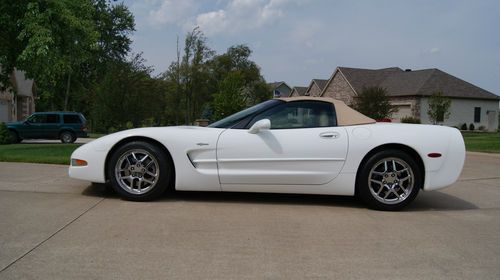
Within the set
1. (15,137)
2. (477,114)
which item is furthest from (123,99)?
(477,114)

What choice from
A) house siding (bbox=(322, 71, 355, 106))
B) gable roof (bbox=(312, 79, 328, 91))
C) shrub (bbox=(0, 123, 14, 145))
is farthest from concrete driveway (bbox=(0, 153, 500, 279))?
gable roof (bbox=(312, 79, 328, 91))

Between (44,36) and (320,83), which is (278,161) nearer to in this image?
(44,36)

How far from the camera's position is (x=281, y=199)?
6016mm

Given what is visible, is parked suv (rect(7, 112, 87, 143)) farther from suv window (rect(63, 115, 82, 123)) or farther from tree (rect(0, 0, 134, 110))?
tree (rect(0, 0, 134, 110))

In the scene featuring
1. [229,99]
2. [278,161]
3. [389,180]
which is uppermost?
[229,99]

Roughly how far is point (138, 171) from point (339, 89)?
1821 inches

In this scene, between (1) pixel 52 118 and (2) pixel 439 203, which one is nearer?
(2) pixel 439 203

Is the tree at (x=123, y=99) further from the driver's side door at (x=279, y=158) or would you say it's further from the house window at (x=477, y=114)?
the house window at (x=477, y=114)

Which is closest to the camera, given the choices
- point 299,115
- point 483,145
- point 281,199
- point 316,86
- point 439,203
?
point 299,115

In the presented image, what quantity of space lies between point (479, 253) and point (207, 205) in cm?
284

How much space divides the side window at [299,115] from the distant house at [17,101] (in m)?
27.8

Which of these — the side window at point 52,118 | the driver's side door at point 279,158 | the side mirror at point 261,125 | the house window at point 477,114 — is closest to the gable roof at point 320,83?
the house window at point 477,114

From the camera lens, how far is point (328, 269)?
3.50 metres

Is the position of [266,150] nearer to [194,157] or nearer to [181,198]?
[194,157]
